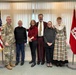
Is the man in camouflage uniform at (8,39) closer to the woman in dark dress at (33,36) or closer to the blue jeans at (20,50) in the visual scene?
the blue jeans at (20,50)

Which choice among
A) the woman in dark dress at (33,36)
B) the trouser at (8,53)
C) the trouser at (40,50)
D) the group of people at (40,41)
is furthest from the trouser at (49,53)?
the trouser at (8,53)

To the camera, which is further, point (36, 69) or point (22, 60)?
point (22, 60)

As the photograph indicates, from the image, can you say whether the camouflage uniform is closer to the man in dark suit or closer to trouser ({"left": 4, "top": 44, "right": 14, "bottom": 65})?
trouser ({"left": 4, "top": 44, "right": 14, "bottom": 65})

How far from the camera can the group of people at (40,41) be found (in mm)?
4391

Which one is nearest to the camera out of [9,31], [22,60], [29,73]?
[29,73]

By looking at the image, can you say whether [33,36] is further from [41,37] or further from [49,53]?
[49,53]

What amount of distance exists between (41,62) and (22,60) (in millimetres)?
587

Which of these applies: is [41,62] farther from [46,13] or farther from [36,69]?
[46,13]

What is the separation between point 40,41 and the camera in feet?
15.1

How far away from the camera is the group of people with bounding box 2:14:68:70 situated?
14.4ft

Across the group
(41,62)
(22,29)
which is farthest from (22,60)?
(22,29)

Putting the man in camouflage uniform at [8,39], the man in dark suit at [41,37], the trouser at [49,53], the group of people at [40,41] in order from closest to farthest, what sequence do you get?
the man in camouflage uniform at [8,39] < the group of people at [40,41] < the trouser at [49,53] < the man in dark suit at [41,37]

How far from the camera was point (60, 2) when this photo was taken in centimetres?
488

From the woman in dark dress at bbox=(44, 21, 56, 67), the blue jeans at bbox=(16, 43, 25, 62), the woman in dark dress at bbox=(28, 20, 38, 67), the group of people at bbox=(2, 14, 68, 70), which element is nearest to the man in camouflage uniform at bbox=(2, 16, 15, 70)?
the group of people at bbox=(2, 14, 68, 70)
